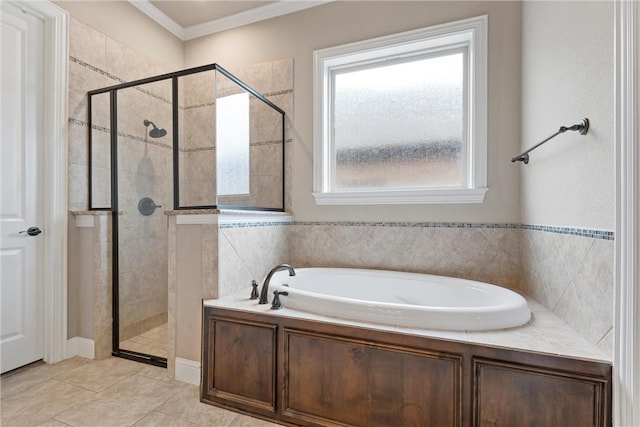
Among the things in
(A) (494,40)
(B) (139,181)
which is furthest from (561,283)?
(B) (139,181)

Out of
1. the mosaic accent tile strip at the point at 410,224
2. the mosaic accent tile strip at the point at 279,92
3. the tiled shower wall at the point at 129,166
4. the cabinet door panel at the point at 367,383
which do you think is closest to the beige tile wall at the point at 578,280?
the mosaic accent tile strip at the point at 410,224

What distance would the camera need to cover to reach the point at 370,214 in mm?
2311

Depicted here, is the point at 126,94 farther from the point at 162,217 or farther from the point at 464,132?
the point at 464,132

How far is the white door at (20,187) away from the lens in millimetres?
1796

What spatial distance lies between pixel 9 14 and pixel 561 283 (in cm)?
354

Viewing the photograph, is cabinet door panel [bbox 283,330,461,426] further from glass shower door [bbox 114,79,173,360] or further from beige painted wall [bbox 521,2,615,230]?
glass shower door [bbox 114,79,173,360]

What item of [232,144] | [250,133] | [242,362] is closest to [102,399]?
[242,362]

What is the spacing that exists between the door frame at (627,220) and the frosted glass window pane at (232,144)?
6.36 feet

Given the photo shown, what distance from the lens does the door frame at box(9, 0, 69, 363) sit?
1.96 meters

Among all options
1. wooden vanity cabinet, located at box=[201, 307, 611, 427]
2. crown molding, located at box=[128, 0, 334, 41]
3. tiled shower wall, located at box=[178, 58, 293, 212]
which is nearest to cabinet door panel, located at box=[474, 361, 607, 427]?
wooden vanity cabinet, located at box=[201, 307, 611, 427]

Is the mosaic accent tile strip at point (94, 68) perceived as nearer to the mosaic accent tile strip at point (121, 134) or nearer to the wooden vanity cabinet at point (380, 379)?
the mosaic accent tile strip at point (121, 134)

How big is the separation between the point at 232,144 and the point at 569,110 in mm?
2028

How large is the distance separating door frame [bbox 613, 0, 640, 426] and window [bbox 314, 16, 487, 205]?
3.38ft

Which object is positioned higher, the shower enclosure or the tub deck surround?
the shower enclosure
